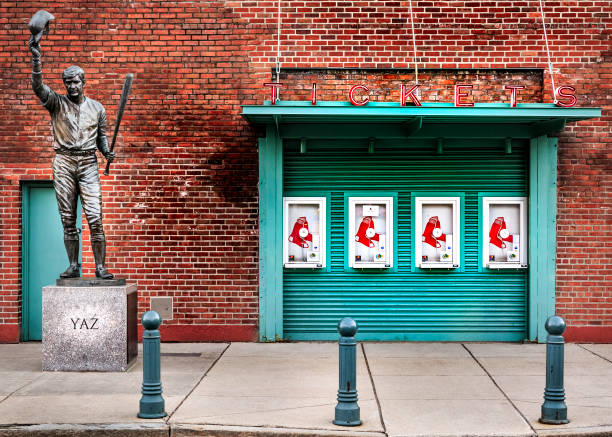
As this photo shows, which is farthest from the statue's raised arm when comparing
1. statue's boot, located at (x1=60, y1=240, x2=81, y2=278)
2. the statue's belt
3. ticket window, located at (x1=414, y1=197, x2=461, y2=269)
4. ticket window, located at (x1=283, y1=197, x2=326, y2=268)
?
ticket window, located at (x1=414, y1=197, x2=461, y2=269)

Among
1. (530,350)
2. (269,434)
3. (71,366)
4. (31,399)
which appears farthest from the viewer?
(530,350)

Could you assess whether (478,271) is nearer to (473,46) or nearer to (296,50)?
(473,46)

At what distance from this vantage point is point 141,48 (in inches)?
426

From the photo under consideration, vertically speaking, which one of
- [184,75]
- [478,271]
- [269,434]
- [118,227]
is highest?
[184,75]

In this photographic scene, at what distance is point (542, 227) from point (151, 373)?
6.69m

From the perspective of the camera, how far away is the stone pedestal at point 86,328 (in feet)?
28.1

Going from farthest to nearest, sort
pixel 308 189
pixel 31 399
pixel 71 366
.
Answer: pixel 308 189
pixel 71 366
pixel 31 399

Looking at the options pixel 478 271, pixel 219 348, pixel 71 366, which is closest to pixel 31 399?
pixel 71 366

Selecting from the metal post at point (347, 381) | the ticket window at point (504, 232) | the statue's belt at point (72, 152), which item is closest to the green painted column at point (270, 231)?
the statue's belt at point (72, 152)

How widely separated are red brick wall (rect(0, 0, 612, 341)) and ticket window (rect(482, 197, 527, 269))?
1.87 feet

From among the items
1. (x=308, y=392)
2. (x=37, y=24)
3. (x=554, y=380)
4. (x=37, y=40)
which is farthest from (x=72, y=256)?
(x=554, y=380)

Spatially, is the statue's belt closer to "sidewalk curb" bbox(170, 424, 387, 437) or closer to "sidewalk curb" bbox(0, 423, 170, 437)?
"sidewalk curb" bbox(0, 423, 170, 437)

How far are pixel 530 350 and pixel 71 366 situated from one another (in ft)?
20.8

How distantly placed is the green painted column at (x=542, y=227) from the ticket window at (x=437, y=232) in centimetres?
113
